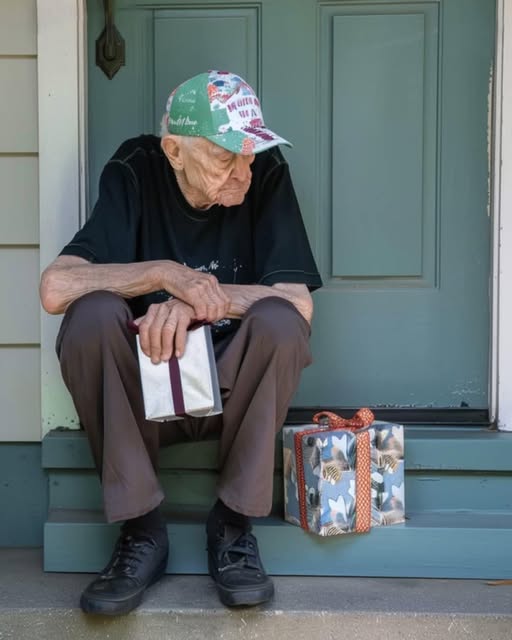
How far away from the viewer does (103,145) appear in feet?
8.68

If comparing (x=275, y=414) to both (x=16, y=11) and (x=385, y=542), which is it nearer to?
(x=385, y=542)

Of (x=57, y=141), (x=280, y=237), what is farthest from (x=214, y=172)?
(x=57, y=141)

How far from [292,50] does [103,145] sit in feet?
2.05

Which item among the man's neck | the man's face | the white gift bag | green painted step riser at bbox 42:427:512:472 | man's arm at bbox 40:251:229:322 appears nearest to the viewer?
the white gift bag

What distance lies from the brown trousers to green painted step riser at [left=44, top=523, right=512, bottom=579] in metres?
0.27

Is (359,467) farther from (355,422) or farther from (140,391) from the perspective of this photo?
(140,391)

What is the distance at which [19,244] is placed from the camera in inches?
99.8

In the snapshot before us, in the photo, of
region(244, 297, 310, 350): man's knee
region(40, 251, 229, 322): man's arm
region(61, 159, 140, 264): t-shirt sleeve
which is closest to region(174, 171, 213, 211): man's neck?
region(61, 159, 140, 264): t-shirt sleeve

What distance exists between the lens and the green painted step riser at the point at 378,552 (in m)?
2.22

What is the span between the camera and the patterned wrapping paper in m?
2.15

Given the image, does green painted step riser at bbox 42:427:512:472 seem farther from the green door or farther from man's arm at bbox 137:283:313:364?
man's arm at bbox 137:283:313:364

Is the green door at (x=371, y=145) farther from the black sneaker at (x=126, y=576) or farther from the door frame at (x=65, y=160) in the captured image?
the black sneaker at (x=126, y=576)

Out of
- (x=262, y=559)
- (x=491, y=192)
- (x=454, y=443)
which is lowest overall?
(x=262, y=559)

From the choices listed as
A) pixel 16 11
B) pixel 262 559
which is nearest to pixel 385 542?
pixel 262 559
